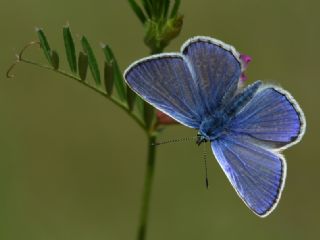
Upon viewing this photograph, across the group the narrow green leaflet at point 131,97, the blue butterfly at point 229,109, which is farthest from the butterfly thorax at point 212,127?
the narrow green leaflet at point 131,97

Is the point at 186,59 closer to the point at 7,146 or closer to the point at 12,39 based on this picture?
the point at 7,146

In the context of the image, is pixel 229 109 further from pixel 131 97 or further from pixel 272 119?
pixel 131 97

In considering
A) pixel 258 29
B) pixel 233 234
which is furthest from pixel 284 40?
pixel 233 234

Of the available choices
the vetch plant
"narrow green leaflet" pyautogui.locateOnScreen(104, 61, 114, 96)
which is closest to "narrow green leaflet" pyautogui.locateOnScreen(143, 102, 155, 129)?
the vetch plant

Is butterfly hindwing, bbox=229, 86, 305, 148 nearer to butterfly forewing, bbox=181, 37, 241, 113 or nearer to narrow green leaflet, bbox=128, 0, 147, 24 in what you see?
butterfly forewing, bbox=181, 37, 241, 113

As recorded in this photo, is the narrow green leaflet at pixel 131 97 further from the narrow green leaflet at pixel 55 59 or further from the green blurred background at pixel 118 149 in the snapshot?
the green blurred background at pixel 118 149
